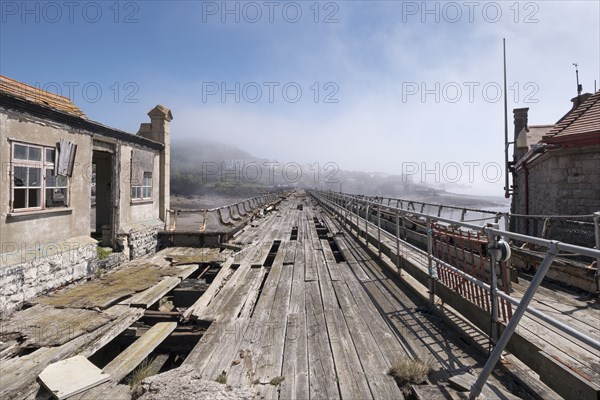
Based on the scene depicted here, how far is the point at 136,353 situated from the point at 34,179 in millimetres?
5425

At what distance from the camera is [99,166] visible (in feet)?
39.1

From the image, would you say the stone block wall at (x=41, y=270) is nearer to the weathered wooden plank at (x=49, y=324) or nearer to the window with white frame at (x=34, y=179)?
the weathered wooden plank at (x=49, y=324)

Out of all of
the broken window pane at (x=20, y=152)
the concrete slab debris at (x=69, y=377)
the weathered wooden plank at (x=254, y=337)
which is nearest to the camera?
the concrete slab debris at (x=69, y=377)

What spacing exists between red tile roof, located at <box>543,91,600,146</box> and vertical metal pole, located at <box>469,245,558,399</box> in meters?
10.9

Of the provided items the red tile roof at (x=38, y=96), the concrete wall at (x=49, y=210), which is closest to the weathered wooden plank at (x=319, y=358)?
the concrete wall at (x=49, y=210)

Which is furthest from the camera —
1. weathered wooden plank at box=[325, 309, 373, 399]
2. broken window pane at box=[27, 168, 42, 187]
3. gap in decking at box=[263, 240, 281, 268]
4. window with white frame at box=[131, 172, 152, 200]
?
window with white frame at box=[131, 172, 152, 200]

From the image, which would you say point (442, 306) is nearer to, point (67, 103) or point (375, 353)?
point (375, 353)

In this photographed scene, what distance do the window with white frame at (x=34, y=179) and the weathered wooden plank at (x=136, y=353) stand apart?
4.44 meters

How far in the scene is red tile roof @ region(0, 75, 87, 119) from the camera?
687 cm

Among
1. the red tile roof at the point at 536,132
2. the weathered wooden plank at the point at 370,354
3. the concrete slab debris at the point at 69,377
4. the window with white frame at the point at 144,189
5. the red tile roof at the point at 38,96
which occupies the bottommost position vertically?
the concrete slab debris at the point at 69,377

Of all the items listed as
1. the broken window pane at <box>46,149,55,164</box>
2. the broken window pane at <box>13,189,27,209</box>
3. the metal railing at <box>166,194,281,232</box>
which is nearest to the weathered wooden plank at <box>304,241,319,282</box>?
the metal railing at <box>166,194,281,232</box>

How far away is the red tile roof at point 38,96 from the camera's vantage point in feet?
22.5

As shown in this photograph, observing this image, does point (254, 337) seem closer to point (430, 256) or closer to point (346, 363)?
point (346, 363)

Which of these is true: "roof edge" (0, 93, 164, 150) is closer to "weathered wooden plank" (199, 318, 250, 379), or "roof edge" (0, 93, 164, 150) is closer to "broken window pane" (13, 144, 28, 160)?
"broken window pane" (13, 144, 28, 160)
